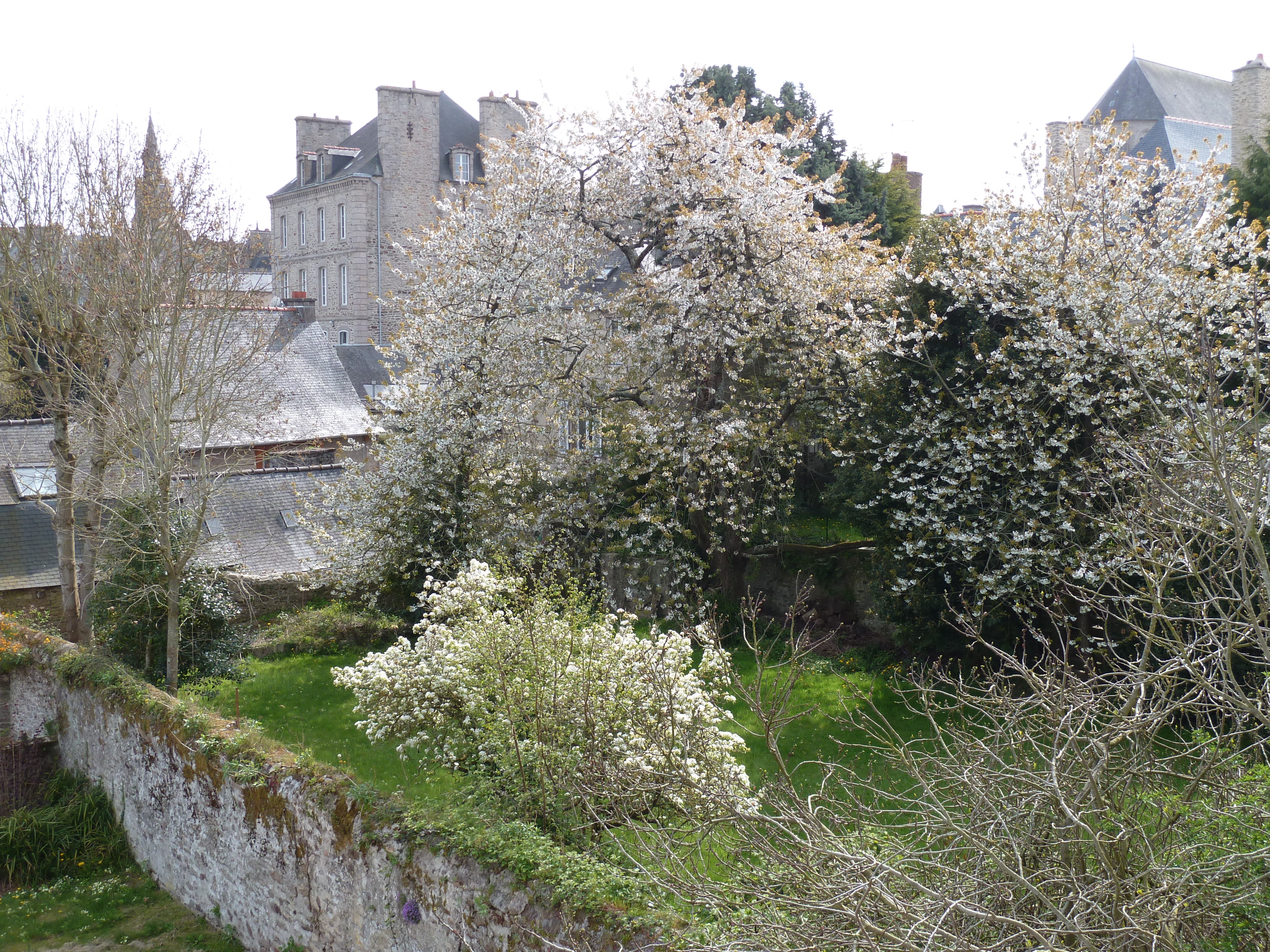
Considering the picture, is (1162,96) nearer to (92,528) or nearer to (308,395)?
(308,395)

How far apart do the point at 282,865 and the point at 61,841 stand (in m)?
4.61

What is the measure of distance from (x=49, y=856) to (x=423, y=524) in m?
7.53

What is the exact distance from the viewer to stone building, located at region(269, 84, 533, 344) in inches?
1672

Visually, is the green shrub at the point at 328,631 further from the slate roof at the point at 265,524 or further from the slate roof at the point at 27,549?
the slate roof at the point at 27,549

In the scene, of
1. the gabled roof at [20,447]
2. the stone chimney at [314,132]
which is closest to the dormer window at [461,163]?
the stone chimney at [314,132]

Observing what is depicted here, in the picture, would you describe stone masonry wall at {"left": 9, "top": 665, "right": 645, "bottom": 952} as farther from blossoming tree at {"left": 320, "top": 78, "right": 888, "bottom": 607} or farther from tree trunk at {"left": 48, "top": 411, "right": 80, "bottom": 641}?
blossoming tree at {"left": 320, "top": 78, "right": 888, "bottom": 607}

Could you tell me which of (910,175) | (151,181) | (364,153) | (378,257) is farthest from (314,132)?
(151,181)

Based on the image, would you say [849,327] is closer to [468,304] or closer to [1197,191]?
[1197,191]

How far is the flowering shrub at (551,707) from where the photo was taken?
24.5 feet

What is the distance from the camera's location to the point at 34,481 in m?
19.9

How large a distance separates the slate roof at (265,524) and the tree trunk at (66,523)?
2.18 metres

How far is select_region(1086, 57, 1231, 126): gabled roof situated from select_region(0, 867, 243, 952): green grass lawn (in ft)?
121

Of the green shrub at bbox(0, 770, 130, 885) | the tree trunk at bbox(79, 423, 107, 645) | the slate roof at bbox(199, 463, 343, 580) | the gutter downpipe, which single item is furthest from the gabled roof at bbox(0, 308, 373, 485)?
the gutter downpipe

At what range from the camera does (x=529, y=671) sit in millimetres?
8398
